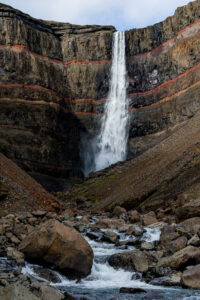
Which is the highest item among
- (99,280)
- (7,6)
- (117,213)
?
(7,6)

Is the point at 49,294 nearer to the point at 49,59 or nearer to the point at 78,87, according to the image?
the point at 78,87

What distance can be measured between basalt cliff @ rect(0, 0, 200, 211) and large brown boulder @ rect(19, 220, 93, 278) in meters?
27.7

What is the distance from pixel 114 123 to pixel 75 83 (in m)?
11.6

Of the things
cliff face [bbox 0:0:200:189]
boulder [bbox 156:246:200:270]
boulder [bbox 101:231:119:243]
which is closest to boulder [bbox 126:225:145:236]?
boulder [bbox 101:231:119:243]

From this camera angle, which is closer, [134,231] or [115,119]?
[134,231]

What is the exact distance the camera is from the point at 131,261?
11.9 meters

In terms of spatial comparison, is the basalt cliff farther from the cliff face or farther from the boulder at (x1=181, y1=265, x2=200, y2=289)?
the boulder at (x1=181, y1=265, x2=200, y2=289)

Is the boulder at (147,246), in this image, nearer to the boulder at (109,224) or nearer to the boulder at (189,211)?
the boulder at (109,224)

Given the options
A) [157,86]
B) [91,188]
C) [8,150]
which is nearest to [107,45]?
[157,86]

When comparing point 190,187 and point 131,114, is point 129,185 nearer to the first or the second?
point 190,187

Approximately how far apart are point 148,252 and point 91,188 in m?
27.4

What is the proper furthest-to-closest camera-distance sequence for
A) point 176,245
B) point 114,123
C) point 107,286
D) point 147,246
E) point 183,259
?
point 114,123, point 147,246, point 176,245, point 183,259, point 107,286

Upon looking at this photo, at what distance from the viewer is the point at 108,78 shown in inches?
2373

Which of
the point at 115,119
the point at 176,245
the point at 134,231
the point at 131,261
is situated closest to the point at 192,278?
the point at 131,261
